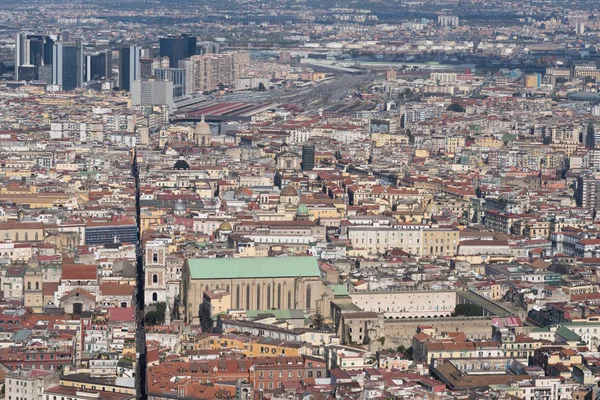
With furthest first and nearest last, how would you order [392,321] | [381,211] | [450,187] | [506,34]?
1. [506,34]
2. [450,187]
3. [381,211]
4. [392,321]

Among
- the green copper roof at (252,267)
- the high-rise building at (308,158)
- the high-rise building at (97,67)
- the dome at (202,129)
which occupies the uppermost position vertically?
the green copper roof at (252,267)

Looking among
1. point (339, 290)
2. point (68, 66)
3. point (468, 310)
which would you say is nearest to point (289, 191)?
point (339, 290)

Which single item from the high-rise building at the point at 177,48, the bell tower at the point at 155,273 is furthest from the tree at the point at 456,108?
the bell tower at the point at 155,273

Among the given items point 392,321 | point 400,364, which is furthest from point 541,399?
point 392,321

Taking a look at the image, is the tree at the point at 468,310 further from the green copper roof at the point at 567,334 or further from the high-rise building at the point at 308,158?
the high-rise building at the point at 308,158

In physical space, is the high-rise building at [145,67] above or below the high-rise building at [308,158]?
below

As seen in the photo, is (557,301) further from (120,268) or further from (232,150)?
(232,150)

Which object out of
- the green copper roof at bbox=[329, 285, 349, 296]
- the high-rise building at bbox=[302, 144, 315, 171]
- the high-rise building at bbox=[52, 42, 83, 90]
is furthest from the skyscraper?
the green copper roof at bbox=[329, 285, 349, 296]

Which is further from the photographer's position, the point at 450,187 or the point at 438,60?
the point at 438,60
